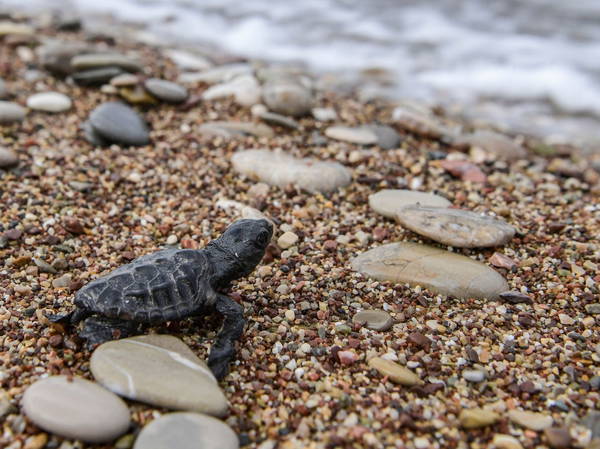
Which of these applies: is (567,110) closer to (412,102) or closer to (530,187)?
(412,102)

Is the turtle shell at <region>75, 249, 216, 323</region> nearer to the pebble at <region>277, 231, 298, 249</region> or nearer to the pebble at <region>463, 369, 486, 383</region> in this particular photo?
the pebble at <region>277, 231, 298, 249</region>

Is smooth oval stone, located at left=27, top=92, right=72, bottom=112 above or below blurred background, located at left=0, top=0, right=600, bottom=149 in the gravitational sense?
below

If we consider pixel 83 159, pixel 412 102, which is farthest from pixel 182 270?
pixel 412 102

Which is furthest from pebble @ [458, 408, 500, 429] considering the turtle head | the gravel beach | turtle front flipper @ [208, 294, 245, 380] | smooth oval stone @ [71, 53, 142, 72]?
smooth oval stone @ [71, 53, 142, 72]

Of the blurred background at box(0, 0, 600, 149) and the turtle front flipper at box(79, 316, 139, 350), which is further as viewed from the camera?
the blurred background at box(0, 0, 600, 149)

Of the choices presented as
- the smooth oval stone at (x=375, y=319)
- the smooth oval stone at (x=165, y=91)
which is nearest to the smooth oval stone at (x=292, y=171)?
the smooth oval stone at (x=165, y=91)

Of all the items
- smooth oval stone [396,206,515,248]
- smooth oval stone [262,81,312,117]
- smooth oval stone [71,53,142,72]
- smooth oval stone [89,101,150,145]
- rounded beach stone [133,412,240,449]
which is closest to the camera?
rounded beach stone [133,412,240,449]
